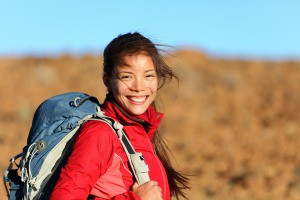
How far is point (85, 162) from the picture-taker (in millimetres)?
2949

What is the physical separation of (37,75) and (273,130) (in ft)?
36.3

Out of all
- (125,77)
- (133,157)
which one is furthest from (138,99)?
(133,157)

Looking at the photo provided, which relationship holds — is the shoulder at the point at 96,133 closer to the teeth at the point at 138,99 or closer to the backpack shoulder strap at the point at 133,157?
the backpack shoulder strap at the point at 133,157

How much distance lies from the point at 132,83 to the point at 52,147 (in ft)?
1.78

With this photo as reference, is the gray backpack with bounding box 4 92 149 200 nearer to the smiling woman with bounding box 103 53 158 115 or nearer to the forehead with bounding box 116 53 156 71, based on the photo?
the smiling woman with bounding box 103 53 158 115

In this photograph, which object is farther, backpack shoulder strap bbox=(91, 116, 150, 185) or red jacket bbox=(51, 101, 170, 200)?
backpack shoulder strap bbox=(91, 116, 150, 185)

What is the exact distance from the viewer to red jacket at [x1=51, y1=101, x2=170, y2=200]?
115 inches

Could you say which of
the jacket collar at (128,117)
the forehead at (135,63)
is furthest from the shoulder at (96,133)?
the forehead at (135,63)

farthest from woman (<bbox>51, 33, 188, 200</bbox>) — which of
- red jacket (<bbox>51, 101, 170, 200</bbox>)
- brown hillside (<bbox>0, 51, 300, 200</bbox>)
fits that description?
brown hillside (<bbox>0, 51, 300, 200</bbox>)

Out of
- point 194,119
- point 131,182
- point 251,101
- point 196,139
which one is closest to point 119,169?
point 131,182

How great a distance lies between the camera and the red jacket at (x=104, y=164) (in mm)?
2928

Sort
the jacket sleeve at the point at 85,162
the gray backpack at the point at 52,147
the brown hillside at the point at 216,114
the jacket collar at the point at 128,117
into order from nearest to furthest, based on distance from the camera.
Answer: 1. the jacket sleeve at the point at 85,162
2. the gray backpack at the point at 52,147
3. the jacket collar at the point at 128,117
4. the brown hillside at the point at 216,114

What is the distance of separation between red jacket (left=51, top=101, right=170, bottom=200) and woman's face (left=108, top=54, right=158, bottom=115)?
0.06m

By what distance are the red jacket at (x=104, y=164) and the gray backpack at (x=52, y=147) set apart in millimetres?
54
